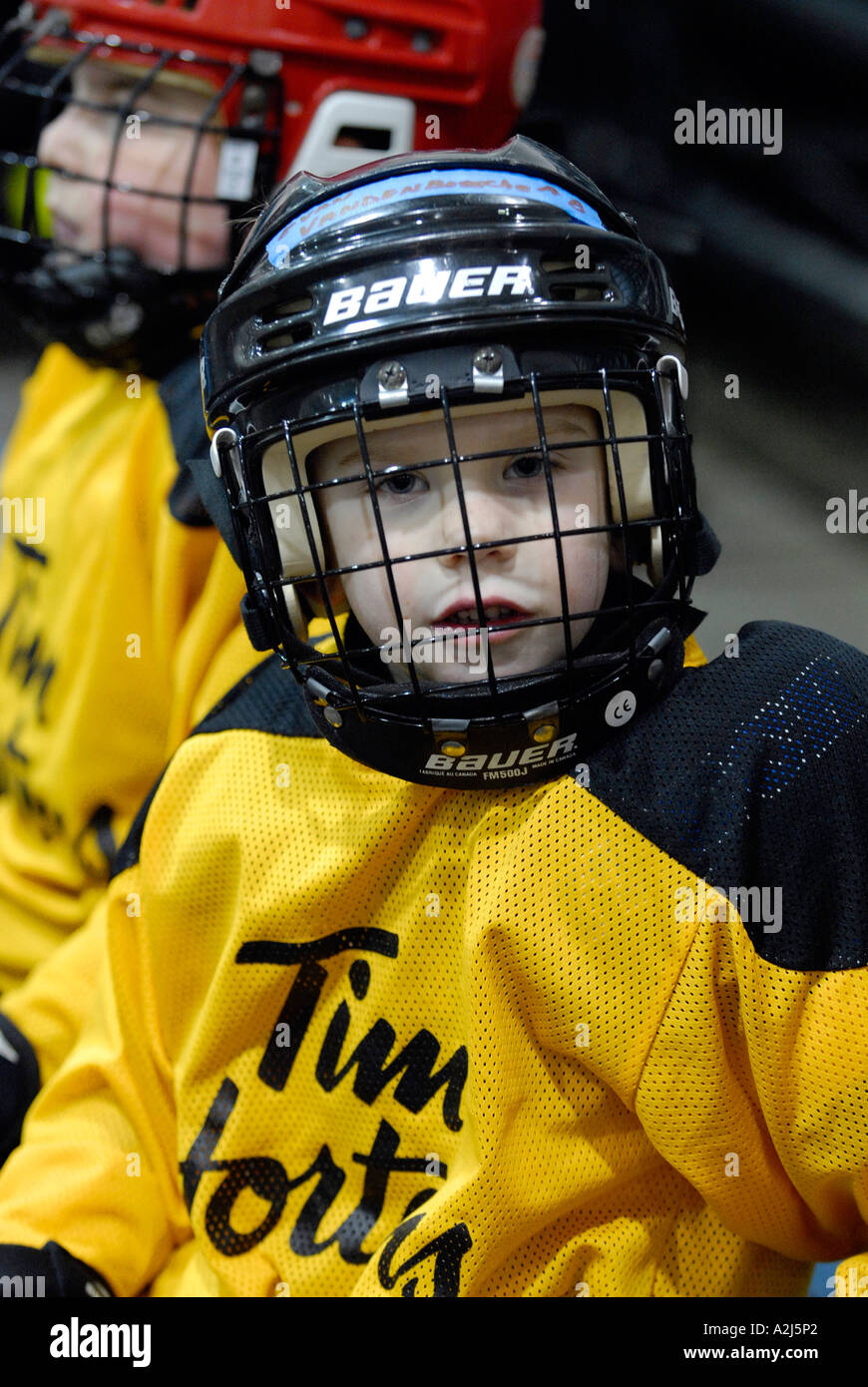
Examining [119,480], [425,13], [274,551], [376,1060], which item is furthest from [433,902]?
[425,13]

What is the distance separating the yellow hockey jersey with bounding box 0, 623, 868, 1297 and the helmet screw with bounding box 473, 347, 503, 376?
0.80ft

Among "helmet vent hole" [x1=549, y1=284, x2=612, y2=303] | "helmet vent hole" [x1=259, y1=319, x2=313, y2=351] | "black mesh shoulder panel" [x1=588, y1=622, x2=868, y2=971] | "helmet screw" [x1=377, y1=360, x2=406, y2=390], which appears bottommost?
"black mesh shoulder panel" [x1=588, y1=622, x2=868, y2=971]

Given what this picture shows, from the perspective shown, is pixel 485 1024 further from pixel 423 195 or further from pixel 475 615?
pixel 423 195

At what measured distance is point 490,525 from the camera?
828mm

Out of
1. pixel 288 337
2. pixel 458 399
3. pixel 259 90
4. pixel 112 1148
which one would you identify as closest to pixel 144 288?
pixel 259 90

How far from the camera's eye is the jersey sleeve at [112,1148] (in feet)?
3.37

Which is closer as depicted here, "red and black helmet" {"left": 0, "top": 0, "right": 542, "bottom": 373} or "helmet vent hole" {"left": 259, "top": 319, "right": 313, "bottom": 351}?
"helmet vent hole" {"left": 259, "top": 319, "right": 313, "bottom": 351}

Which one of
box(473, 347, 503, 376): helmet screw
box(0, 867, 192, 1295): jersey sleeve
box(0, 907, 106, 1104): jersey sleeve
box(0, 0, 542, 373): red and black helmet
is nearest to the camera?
box(473, 347, 503, 376): helmet screw

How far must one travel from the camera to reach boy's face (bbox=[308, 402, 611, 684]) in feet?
2.75

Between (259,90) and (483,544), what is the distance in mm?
796

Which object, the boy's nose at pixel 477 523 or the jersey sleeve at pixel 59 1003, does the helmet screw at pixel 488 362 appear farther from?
the jersey sleeve at pixel 59 1003

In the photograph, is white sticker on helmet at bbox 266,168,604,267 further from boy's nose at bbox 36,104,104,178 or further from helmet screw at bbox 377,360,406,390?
boy's nose at bbox 36,104,104,178

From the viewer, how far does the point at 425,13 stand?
1325mm

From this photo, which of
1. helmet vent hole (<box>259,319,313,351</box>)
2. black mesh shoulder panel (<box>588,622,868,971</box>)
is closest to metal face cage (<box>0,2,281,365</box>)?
helmet vent hole (<box>259,319,313,351</box>)
